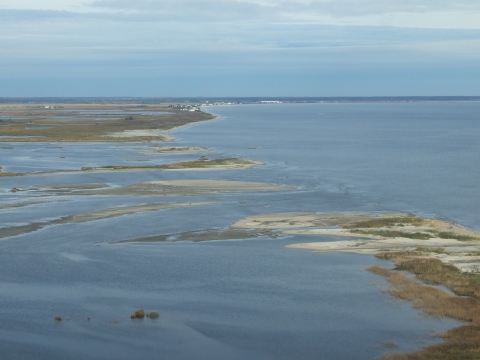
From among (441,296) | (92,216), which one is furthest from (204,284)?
(92,216)

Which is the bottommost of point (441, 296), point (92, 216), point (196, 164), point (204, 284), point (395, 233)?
point (204, 284)

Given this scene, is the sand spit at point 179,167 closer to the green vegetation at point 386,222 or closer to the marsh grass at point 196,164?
the marsh grass at point 196,164

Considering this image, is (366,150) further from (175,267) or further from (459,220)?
(175,267)

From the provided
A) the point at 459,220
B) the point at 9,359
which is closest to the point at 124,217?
the point at 459,220

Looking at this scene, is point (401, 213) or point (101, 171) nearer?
point (401, 213)

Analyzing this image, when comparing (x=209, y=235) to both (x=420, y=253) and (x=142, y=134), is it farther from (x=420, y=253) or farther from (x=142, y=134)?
(x=142, y=134)
